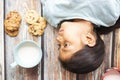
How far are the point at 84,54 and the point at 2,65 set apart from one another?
343 mm

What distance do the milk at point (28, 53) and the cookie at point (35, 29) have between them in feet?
0.17

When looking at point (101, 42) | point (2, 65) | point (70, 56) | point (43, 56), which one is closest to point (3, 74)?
point (2, 65)

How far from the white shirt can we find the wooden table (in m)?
0.07

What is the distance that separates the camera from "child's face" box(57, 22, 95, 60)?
1.08 meters

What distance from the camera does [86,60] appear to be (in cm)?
108

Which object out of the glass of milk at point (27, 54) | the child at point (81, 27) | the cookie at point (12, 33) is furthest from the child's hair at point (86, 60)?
the cookie at point (12, 33)

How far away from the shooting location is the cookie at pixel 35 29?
1.16 metres

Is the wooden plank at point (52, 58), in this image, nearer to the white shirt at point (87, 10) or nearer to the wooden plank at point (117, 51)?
the white shirt at point (87, 10)

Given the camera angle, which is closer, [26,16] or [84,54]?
[84,54]

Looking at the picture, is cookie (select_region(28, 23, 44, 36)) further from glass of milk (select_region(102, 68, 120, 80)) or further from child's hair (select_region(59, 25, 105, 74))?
glass of milk (select_region(102, 68, 120, 80))

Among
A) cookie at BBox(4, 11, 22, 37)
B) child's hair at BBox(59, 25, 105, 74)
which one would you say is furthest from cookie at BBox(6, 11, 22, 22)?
child's hair at BBox(59, 25, 105, 74)

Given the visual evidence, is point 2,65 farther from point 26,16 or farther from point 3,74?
point 26,16

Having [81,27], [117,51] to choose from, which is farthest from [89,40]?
[117,51]

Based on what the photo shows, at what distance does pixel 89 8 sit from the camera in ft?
3.64
